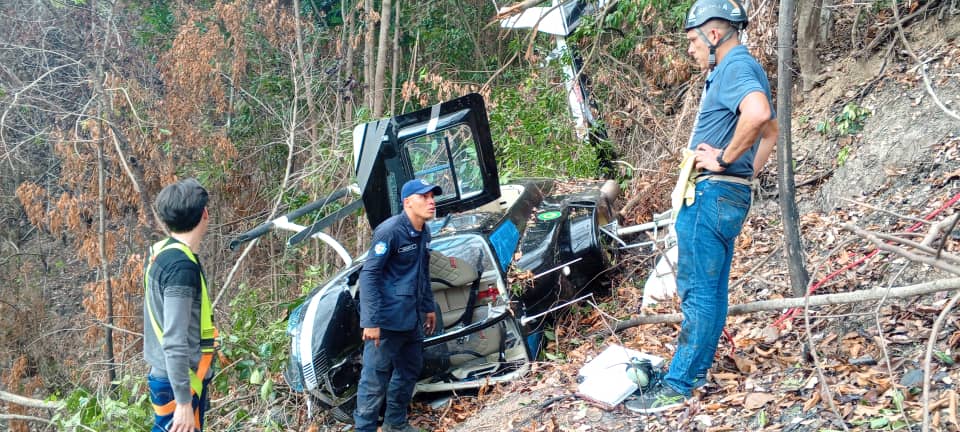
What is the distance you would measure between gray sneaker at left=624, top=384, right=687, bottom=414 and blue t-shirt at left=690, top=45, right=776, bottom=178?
1214mm

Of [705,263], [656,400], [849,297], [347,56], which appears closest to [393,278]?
[656,400]

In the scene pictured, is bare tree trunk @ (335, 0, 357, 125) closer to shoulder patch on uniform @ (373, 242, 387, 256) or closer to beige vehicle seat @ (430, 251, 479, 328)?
beige vehicle seat @ (430, 251, 479, 328)

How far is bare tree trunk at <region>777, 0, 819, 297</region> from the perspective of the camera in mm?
4039

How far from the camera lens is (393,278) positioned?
15.2 ft

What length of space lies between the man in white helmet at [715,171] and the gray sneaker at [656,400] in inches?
0.4

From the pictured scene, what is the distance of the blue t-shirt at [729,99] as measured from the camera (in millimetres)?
3447

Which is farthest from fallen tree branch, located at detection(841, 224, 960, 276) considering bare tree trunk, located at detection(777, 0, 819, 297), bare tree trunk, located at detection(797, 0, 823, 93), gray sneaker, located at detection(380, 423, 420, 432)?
bare tree trunk, located at detection(797, 0, 823, 93)

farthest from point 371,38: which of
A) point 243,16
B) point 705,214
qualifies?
point 705,214

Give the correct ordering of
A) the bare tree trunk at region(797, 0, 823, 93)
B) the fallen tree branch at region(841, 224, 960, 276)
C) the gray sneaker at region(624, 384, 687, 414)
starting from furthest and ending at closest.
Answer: the bare tree trunk at region(797, 0, 823, 93) → the gray sneaker at region(624, 384, 687, 414) → the fallen tree branch at region(841, 224, 960, 276)

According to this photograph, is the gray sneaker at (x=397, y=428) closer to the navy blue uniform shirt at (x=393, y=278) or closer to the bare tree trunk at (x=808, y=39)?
the navy blue uniform shirt at (x=393, y=278)

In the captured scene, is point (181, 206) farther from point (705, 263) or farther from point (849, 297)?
point (849, 297)

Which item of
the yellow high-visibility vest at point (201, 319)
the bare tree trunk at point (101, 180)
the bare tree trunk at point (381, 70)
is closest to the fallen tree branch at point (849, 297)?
the yellow high-visibility vest at point (201, 319)

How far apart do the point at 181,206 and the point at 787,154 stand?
3.21m

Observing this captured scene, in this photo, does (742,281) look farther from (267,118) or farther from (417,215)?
(267,118)
